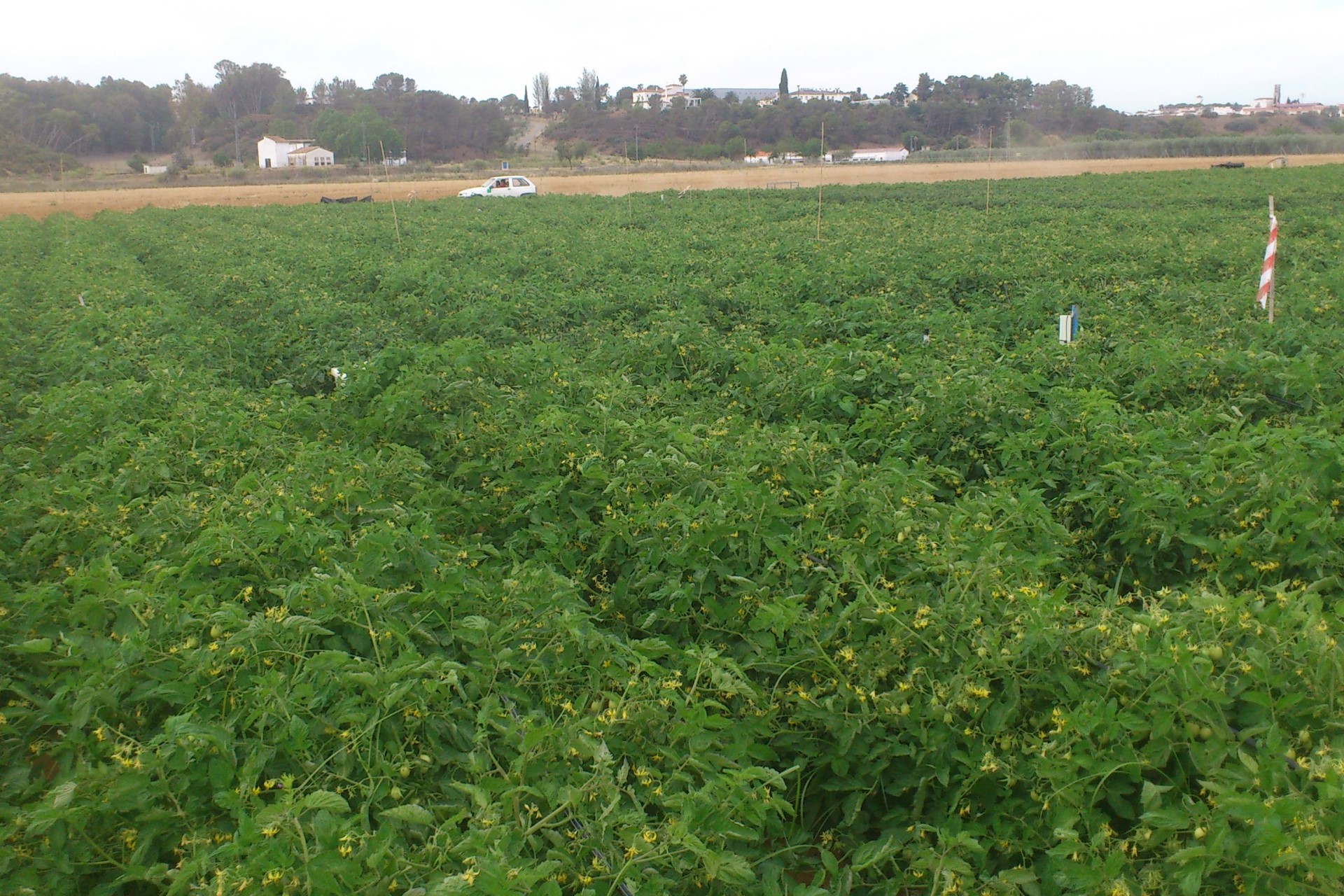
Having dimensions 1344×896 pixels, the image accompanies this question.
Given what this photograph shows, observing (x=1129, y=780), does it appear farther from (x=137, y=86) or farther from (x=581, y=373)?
(x=137, y=86)

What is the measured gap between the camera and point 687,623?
410cm

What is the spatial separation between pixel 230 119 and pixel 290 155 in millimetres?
34126

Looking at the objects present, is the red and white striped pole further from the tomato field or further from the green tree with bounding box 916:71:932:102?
the green tree with bounding box 916:71:932:102

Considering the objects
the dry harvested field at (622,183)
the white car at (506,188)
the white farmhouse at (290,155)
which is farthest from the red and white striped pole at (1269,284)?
the white farmhouse at (290,155)

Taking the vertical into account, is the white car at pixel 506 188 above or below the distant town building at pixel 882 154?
below

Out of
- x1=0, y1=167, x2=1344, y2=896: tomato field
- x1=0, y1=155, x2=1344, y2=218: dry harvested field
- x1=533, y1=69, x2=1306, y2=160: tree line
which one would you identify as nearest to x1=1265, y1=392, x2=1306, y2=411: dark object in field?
x1=0, y1=167, x2=1344, y2=896: tomato field

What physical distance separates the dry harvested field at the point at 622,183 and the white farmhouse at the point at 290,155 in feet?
41.3

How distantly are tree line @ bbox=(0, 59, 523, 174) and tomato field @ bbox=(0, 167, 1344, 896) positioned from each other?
53539 mm

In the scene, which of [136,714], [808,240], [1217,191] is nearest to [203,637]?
[136,714]

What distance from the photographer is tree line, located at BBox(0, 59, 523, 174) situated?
6706 centimetres

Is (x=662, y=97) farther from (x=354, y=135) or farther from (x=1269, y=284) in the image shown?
(x=1269, y=284)

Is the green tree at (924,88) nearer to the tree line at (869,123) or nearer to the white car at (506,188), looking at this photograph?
the tree line at (869,123)

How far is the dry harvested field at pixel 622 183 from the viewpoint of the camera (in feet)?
145

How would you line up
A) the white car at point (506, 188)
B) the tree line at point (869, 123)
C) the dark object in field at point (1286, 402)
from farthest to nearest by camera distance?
the tree line at point (869, 123)
the white car at point (506, 188)
the dark object in field at point (1286, 402)
